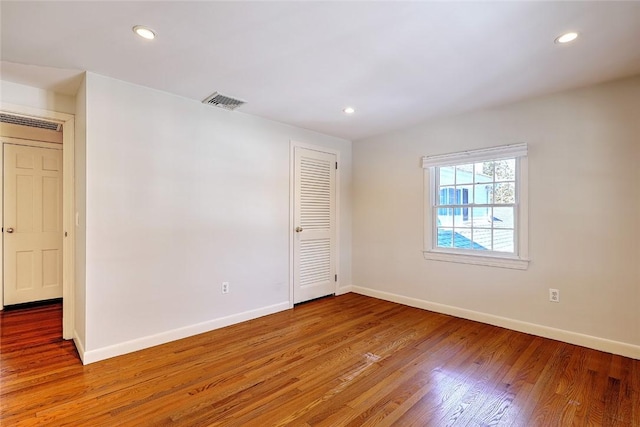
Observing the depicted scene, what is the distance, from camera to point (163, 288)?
9.55 feet

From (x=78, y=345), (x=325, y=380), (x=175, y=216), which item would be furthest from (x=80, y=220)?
→ (x=325, y=380)

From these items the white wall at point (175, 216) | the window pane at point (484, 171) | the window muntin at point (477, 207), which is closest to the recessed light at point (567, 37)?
the window muntin at point (477, 207)

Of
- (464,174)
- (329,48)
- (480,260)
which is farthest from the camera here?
(464,174)

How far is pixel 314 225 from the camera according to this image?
429cm

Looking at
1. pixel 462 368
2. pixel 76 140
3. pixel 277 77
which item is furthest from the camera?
pixel 76 140

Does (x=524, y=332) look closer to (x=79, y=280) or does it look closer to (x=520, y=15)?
(x=520, y=15)

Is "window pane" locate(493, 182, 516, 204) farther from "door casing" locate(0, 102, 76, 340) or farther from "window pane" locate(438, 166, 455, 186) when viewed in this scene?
"door casing" locate(0, 102, 76, 340)

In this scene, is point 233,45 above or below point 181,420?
above

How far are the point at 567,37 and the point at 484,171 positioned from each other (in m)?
1.66

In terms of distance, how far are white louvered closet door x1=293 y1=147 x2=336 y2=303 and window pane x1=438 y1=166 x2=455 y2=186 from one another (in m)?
1.47

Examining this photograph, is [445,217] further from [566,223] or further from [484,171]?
[566,223]

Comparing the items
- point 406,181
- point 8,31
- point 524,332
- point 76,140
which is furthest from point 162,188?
point 524,332

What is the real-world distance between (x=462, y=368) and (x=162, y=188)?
300 centimetres

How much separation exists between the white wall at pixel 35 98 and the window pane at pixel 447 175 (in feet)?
13.0
